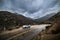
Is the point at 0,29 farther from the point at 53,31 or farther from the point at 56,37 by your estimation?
the point at 56,37

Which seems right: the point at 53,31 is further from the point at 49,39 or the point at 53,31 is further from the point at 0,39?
the point at 0,39

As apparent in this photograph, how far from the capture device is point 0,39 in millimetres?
10805

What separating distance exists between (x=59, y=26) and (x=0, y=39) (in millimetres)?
4794

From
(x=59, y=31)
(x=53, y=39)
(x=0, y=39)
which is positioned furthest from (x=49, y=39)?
(x=0, y=39)

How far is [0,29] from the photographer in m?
15.1

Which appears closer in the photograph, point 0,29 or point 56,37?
point 56,37

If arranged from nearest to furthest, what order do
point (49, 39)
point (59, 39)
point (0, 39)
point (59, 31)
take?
point (59, 39) < point (49, 39) < point (59, 31) < point (0, 39)

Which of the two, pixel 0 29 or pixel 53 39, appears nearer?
pixel 53 39

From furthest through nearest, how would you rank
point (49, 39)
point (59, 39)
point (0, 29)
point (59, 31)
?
point (0, 29)
point (59, 31)
point (49, 39)
point (59, 39)

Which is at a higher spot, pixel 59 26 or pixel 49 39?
pixel 59 26

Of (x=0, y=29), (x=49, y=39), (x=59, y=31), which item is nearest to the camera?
(x=49, y=39)

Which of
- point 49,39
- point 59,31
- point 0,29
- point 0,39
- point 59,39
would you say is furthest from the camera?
point 0,29

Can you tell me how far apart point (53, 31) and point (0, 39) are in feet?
14.2

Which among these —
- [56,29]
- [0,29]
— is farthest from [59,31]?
[0,29]
